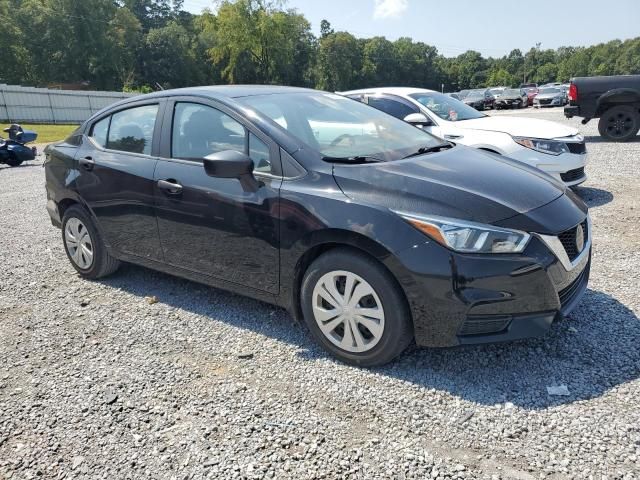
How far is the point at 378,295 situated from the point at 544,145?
467 centimetres

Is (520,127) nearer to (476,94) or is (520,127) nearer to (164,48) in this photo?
(476,94)

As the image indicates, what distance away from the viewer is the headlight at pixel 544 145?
21.0 ft

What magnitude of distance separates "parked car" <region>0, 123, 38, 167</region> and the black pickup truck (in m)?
13.4

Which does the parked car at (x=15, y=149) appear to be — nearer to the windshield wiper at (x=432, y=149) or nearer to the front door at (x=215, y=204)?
the front door at (x=215, y=204)

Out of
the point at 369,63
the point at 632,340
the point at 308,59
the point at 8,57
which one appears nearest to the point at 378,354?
the point at 632,340

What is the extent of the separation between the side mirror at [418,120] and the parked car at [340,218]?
2410 mm

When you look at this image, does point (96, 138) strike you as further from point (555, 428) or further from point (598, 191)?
point (598, 191)

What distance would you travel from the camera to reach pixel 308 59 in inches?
3467

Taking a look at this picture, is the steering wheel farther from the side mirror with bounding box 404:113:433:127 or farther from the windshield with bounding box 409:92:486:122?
the windshield with bounding box 409:92:486:122

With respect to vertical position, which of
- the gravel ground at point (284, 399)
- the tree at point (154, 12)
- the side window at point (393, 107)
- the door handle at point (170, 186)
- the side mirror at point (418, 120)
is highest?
the tree at point (154, 12)

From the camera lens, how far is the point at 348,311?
9.70 ft

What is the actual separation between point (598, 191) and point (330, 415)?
246 inches

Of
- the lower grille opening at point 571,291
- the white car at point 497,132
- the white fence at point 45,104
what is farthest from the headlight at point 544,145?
the white fence at point 45,104

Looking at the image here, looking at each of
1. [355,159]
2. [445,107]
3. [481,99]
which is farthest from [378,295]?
[481,99]
